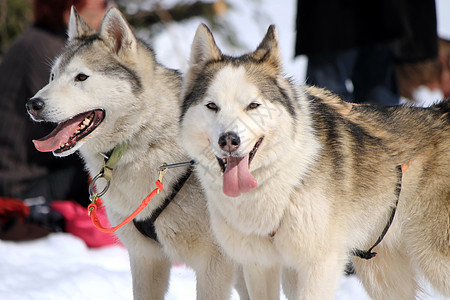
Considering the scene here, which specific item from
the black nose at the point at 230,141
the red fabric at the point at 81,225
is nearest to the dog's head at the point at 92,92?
the black nose at the point at 230,141

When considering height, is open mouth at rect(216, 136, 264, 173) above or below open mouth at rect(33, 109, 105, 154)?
above

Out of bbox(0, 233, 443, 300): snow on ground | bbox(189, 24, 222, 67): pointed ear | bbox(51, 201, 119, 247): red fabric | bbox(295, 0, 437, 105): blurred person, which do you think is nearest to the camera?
bbox(189, 24, 222, 67): pointed ear

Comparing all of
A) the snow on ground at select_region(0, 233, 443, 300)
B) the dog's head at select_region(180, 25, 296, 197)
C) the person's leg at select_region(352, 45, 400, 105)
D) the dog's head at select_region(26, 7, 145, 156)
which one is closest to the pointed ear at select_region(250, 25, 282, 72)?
the dog's head at select_region(180, 25, 296, 197)

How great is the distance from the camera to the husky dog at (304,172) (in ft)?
8.35

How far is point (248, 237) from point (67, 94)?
116 centimetres

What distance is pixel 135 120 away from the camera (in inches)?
119

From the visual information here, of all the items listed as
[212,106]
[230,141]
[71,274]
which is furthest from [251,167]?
[71,274]

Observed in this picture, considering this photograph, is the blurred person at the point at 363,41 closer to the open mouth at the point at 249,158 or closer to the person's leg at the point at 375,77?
the person's leg at the point at 375,77

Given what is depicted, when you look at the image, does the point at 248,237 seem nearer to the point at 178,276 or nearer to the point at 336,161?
the point at 336,161

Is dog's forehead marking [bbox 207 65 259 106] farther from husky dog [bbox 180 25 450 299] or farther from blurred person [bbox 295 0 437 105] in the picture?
blurred person [bbox 295 0 437 105]

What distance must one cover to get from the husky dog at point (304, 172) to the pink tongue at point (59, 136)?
59 cm

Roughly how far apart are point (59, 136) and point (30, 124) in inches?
101

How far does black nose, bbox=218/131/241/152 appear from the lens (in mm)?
2357

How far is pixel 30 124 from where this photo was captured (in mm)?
5207
